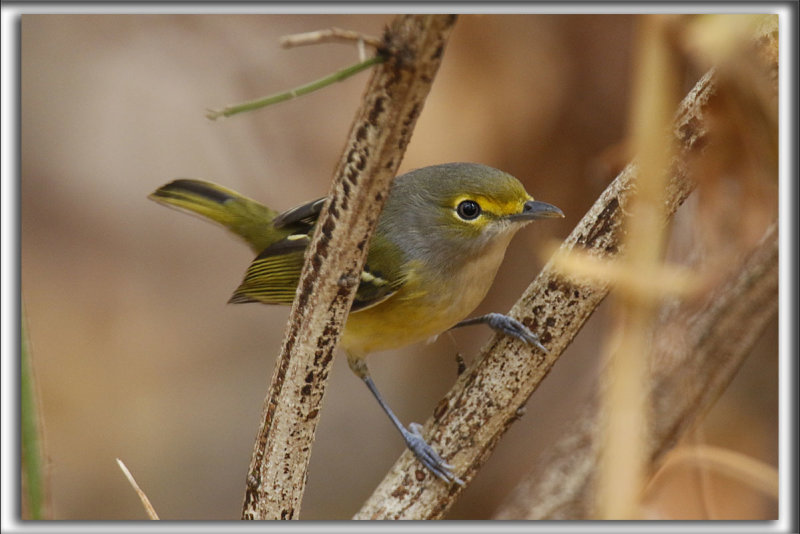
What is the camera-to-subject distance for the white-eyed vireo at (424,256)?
1604 millimetres

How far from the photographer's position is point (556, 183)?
2.12 meters

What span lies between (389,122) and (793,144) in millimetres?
833

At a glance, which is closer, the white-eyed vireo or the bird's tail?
the white-eyed vireo

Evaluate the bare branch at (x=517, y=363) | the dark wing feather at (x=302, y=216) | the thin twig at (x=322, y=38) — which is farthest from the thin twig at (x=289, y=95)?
the dark wing feather at (x=302, y=216)

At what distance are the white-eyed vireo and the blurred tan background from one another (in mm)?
240

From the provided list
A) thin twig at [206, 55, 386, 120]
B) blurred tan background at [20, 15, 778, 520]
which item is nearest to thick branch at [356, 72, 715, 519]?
blurred tan background at [20, 15, 778, 520]

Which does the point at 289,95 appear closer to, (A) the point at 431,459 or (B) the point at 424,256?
(A) the point at 431,459

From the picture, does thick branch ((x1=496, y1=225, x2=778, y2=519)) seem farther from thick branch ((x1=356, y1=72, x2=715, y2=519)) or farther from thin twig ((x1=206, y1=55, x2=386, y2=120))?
thin twig ((x1=206, y1=55, x2=386, y2=120))

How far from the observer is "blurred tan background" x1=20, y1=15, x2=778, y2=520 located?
2.08 metres

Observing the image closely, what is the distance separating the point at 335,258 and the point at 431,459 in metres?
0.50

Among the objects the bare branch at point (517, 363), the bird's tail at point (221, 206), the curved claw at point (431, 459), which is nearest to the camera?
the bare branch at point (517, 363)

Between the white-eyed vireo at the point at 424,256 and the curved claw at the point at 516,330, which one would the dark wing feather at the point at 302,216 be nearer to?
the white-eyed vireo at the point at 424,256

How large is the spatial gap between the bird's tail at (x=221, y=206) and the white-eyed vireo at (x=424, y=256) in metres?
0.22

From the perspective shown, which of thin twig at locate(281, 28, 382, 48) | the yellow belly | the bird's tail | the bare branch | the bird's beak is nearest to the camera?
thin twig at locate(281, 28, 382, 48)
